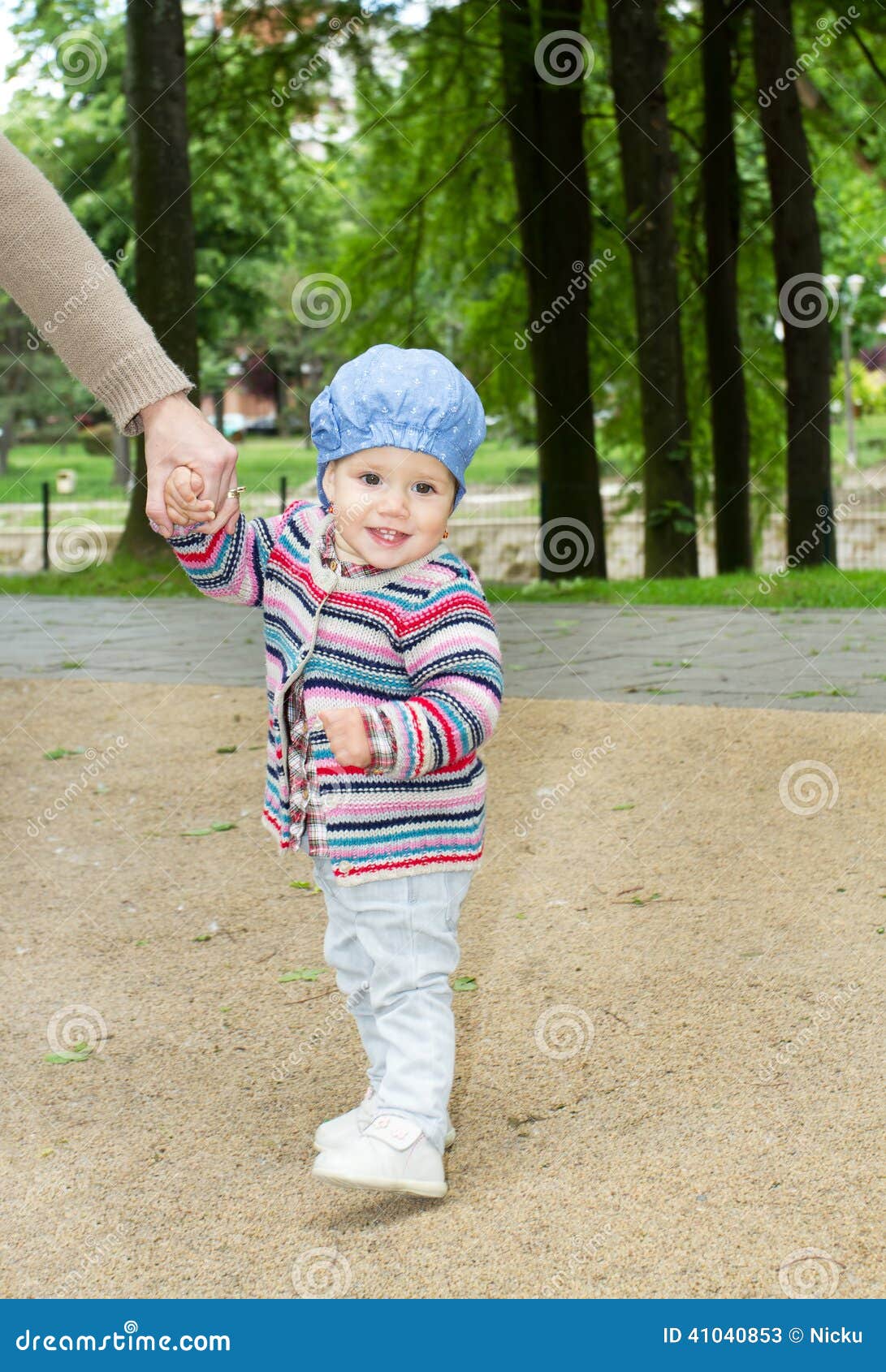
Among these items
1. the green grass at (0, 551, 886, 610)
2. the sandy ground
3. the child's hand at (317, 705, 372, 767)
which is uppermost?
the child's hand at (317, 705, 372, 767)

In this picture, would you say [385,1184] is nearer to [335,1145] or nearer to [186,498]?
[335,1145]

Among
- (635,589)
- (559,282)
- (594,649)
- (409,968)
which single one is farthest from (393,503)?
(559,282)

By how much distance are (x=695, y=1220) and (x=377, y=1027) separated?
59cm

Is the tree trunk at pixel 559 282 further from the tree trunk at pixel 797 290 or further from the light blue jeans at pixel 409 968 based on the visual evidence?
the light blue jeans at pixel 409 968

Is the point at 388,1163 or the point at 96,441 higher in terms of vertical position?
the point at 388,1163

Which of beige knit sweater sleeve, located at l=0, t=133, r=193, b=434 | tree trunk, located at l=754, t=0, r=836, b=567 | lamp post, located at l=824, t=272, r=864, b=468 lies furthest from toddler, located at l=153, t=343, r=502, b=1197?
lamp post, located at l=824, t=272, r=864, b=468

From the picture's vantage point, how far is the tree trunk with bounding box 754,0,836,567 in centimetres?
1366

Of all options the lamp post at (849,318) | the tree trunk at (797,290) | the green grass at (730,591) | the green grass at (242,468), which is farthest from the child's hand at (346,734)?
the lamp post at (849,318)

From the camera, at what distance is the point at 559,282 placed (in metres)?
13.6

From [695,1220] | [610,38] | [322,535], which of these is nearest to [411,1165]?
[695,1220]

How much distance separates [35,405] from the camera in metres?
34.7

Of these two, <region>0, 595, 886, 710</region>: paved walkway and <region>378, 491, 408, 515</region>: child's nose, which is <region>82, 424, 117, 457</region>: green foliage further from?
<region>378, 491, 408, 515</region>: child's nose

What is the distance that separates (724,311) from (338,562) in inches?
540

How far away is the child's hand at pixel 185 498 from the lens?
240 cm
